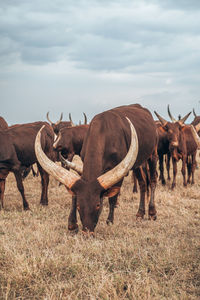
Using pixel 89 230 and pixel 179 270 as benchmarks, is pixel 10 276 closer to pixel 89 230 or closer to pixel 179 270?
pixel 89 230

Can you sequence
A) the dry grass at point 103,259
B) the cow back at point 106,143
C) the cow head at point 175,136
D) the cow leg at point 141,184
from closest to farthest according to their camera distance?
the dry grass at point 103,259 < the cow back at point 106,143 < the cow leg at point 141,184 < the cow head at point 175,136

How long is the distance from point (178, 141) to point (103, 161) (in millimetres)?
6142

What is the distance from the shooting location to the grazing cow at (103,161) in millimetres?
4402

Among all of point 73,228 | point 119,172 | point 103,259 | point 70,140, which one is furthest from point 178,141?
point 103,259

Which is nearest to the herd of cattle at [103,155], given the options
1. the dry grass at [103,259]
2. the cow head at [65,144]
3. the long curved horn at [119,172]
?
the long curved horn at [119,172]

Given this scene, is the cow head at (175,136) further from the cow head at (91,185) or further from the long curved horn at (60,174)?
the long curved horn at (60,174)

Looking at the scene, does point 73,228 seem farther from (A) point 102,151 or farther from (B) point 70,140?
(B) point 70,140

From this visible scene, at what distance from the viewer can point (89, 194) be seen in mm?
4383

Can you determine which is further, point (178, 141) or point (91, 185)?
point (178, 141)

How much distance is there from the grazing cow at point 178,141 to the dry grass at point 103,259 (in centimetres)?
397

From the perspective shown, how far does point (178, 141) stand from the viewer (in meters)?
10.6

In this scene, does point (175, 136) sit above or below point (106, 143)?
below

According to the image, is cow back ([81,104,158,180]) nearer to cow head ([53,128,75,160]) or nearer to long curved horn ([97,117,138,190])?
long curved horn ([97,117,138,190])

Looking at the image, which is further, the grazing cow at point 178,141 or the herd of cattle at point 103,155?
the grazing cow at point 178,141
